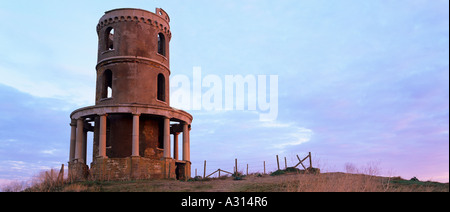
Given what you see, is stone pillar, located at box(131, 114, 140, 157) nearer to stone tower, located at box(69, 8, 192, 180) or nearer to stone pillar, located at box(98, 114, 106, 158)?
stone tower, located at box(69, 8, 192, 180)

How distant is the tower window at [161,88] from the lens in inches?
1299

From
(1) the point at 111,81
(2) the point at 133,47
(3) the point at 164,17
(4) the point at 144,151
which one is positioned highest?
(3) the point at 164,17

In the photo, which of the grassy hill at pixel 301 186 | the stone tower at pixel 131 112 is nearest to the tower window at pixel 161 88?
the stone tower at pixel 131 112

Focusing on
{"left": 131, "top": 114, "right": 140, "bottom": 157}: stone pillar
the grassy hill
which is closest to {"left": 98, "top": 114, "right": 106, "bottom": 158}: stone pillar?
{"left": 131, "top": 114, "right": 140, "bottom": 157}: stone pillar

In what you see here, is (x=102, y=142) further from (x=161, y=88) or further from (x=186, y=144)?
(x=161, y=88)

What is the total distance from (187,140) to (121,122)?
5.17 meters

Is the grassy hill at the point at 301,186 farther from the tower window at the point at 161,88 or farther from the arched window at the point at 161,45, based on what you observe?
the arched window at the point at 161,45

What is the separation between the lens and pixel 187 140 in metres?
32.1

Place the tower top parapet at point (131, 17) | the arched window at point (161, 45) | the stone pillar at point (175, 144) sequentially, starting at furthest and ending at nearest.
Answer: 1. the stone pillar at point (175, 144)
2. the arched window at point (161, 45)
3. the tower top parapet at point (131, 17)

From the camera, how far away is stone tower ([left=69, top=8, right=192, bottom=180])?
2830 centimetres
